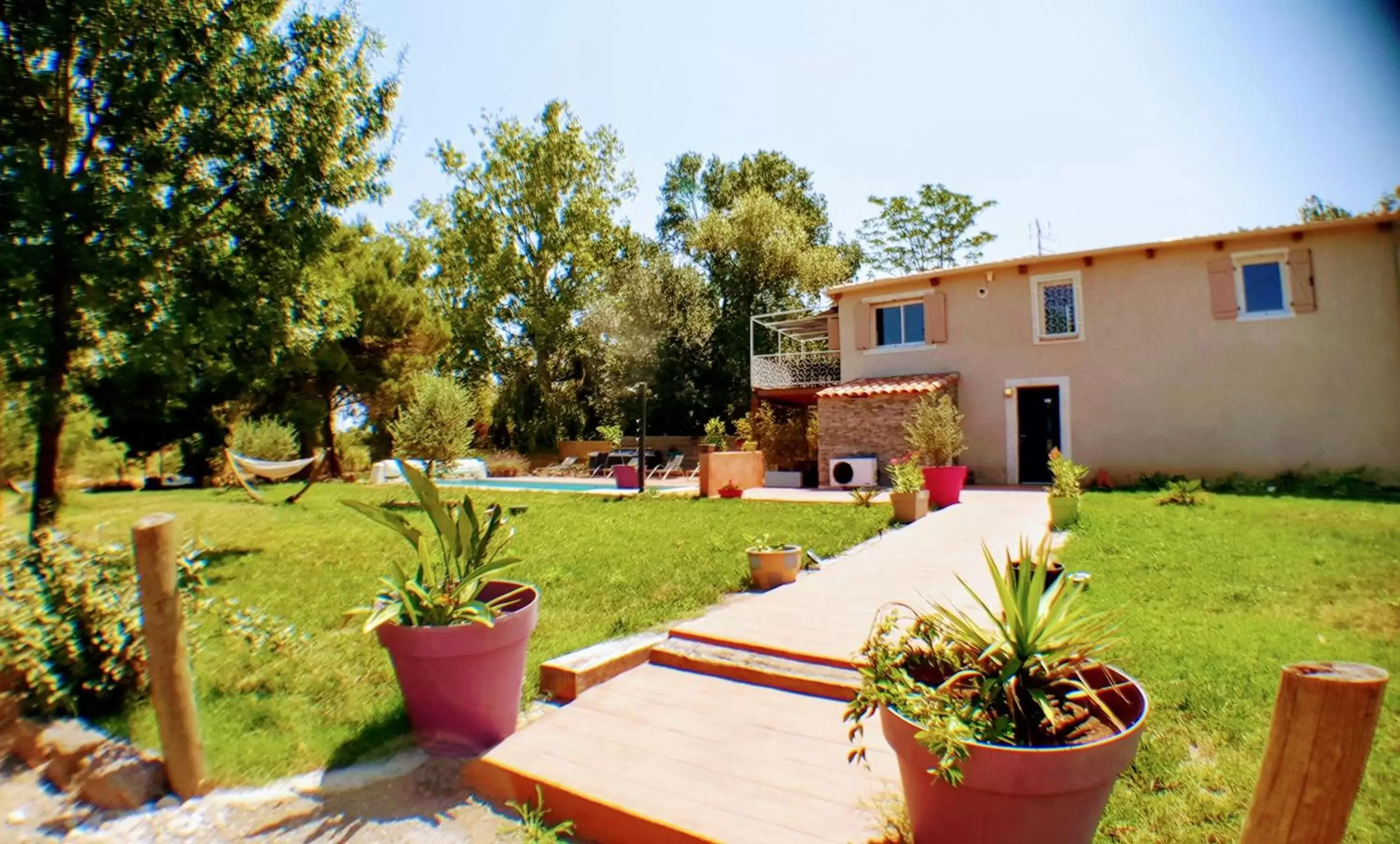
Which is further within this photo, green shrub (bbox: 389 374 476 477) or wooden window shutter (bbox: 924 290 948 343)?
wooden window shutter (bbox: 924 290 948 343)

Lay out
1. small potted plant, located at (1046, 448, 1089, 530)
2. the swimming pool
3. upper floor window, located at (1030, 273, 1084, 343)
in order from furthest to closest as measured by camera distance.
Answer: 1. the swimming pool
2. upper floor window, located at (1030, 273, 1084, 343)
3. small potted plant, located at (1046, 448, 1089, 530)

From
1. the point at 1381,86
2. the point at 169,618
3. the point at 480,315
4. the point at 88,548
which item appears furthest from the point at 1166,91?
the point at 480,315

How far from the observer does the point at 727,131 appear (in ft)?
43.5

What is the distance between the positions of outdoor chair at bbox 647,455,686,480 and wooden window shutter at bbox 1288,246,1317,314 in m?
14.2

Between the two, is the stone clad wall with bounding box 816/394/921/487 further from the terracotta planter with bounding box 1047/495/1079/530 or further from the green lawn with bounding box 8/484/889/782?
the terracotta planter with bounding box 1047/495/1079/530

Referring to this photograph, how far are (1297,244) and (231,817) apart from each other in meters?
17.3

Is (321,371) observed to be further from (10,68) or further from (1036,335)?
(1036,335)

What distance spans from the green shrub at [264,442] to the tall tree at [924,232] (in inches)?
971

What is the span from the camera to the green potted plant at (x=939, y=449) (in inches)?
422

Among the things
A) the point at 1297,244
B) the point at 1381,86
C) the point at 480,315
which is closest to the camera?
the point at 1381,86

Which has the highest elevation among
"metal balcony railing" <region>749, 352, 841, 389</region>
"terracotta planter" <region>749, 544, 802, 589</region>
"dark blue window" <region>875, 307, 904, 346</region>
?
"dark blue window" <region>875, 307, 904, 346</region>

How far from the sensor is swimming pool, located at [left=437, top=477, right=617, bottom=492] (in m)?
16.7

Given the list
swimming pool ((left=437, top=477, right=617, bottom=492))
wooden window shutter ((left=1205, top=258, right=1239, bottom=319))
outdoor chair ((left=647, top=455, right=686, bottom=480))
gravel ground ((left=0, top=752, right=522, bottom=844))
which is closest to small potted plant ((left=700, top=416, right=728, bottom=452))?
swimming pool ((left=437, top=477, right=617, bottom=492))

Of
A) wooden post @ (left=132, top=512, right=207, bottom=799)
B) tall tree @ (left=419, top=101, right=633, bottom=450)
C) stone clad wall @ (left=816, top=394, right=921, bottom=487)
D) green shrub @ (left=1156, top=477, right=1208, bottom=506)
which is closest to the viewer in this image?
wooden post @ (left=132, top=512, right=207, bottom=799)
